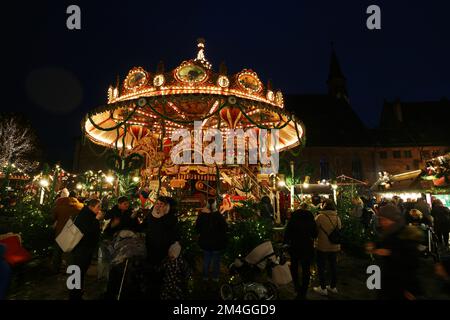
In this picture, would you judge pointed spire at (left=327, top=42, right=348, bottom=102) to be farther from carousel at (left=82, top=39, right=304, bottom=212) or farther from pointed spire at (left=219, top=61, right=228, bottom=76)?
pointed spire at (left=219, top=61, right=228, bottom=76)

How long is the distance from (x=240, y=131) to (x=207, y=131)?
1.66 metres

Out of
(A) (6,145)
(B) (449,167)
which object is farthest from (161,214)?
(A) (6,145)

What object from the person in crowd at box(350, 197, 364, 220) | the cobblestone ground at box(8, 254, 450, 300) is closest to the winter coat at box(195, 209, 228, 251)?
the cobblestone ground at box(8, 254, 450, 300)

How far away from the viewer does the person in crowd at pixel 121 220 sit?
427cm

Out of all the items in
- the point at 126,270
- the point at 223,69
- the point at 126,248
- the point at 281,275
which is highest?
the point at 223,69

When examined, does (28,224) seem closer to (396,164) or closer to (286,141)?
(286,141)

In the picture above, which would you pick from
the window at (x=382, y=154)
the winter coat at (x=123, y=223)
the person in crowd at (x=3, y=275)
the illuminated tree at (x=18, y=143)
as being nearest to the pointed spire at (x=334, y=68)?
the window at (x=382, y=154)

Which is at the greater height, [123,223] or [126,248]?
[123,223]

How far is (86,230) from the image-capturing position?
3.88 metres

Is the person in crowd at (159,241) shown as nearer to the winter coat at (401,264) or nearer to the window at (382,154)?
the winter coat at (401,264)

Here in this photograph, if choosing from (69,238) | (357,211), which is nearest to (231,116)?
(357,211)

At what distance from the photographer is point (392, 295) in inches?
127

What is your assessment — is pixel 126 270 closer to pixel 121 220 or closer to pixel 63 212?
pixel 121 220

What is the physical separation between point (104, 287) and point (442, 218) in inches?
408
